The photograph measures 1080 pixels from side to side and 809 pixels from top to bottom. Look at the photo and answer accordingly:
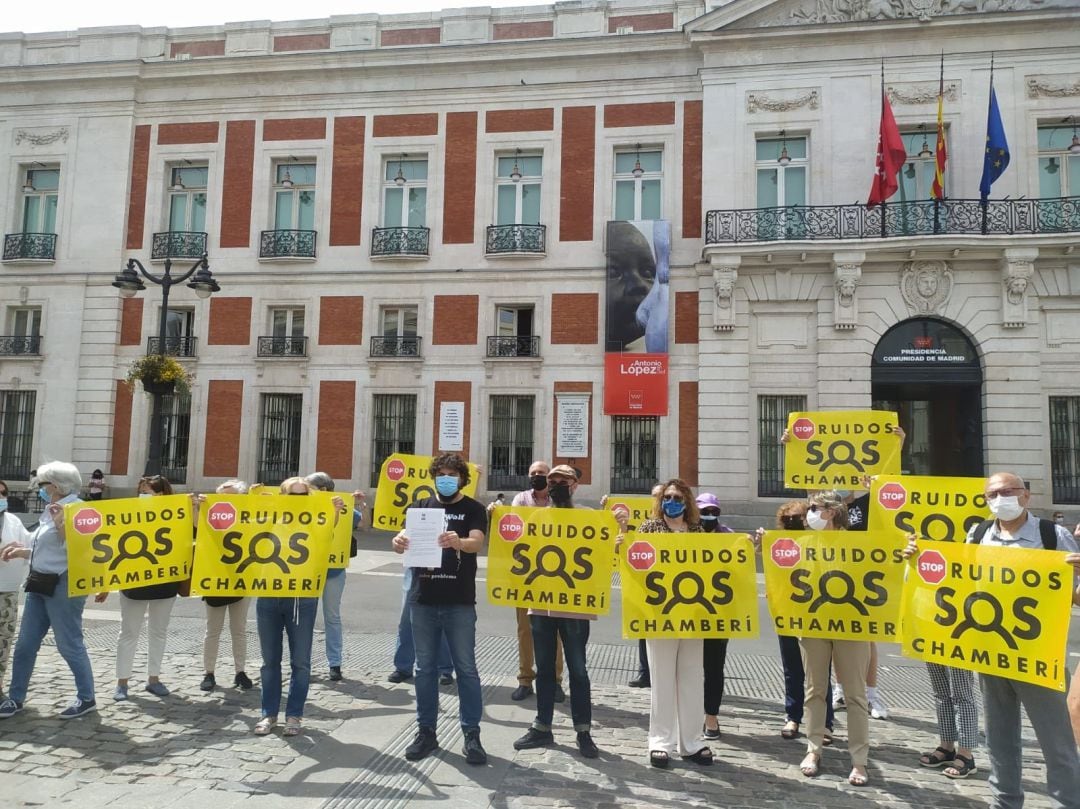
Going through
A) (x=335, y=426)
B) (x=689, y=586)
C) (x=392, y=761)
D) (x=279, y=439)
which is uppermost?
(x=335, y=426)

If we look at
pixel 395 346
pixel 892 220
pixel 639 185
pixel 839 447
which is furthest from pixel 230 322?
pixel 892 220

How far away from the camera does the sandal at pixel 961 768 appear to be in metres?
5.13

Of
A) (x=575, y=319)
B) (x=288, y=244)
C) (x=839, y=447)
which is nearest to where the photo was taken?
(x=839, y=447)

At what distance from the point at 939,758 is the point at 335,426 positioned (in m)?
17.8

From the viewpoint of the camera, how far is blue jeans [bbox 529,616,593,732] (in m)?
5.37

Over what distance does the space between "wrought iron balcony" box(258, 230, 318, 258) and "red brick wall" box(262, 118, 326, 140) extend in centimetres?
297

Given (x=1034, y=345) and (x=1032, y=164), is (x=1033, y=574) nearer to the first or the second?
(x=1034, y=345)

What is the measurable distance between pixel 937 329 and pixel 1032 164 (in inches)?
184

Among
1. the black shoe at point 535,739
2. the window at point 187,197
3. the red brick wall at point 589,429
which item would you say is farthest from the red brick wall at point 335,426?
the black shoe at point 535,739

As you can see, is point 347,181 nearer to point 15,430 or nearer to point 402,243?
point 402,243

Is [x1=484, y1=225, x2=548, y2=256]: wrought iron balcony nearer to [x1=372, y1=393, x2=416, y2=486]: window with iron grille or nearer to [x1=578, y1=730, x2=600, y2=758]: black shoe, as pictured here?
[x1=372, y1=393, x2=416, y2=486]: window with iron grille

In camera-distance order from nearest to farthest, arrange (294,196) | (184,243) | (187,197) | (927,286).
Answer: (927,286) → (184,243) → (294,196) → (187,197)

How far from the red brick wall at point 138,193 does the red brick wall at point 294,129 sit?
3.85m

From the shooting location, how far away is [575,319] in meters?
20.0
